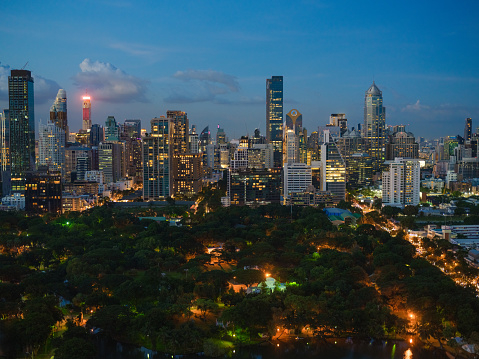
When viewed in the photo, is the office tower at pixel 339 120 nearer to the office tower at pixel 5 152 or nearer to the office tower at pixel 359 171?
the office tower at pixel 359 171

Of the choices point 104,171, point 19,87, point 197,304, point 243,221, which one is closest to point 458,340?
point 197,304

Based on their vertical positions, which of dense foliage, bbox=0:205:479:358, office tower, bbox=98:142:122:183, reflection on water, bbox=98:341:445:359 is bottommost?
reflection on water, bbox=98:341:445:359

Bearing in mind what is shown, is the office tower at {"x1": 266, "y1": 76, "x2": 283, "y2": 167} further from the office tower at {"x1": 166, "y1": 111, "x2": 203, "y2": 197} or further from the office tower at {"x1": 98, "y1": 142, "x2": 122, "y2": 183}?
the office tower at {"x1": 166, "y1": 111, "x2": 203, "y2": 197}

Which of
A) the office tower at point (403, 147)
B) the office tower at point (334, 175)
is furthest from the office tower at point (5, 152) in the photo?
the office tower at point (403, 147)

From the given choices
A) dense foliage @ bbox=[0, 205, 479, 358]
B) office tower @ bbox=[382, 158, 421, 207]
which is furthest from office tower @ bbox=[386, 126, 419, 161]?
dense foliage @ bbox=[0, 205, 479, 358]

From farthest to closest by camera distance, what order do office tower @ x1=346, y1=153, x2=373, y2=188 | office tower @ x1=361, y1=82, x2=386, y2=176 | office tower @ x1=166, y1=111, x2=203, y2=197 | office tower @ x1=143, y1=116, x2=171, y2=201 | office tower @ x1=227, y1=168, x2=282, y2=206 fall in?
1. office tower @ x1=361, y1=82, x2=386, y2=176
2. office tower @ x1=346, y1=153, x2=373, y2=188
3. office tower @ x1=166, y1=111, x2=203, y2=197
4. office tower @ x1=143, y1=116, x2=171, y2=201
5. office tower @ x1=227, y1=168, x2=282, y2=206

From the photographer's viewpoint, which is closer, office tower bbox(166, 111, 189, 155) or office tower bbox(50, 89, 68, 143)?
office tower bbox(166, 111, 189, 155)

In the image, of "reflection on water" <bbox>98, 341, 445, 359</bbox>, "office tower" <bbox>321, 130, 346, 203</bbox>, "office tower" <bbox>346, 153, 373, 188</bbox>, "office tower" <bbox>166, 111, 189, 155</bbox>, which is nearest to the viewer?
"reflection on water" <bbox>98, 341, 445, 359</bbox>

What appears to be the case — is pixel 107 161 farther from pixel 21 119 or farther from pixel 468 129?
pixel 468 129
